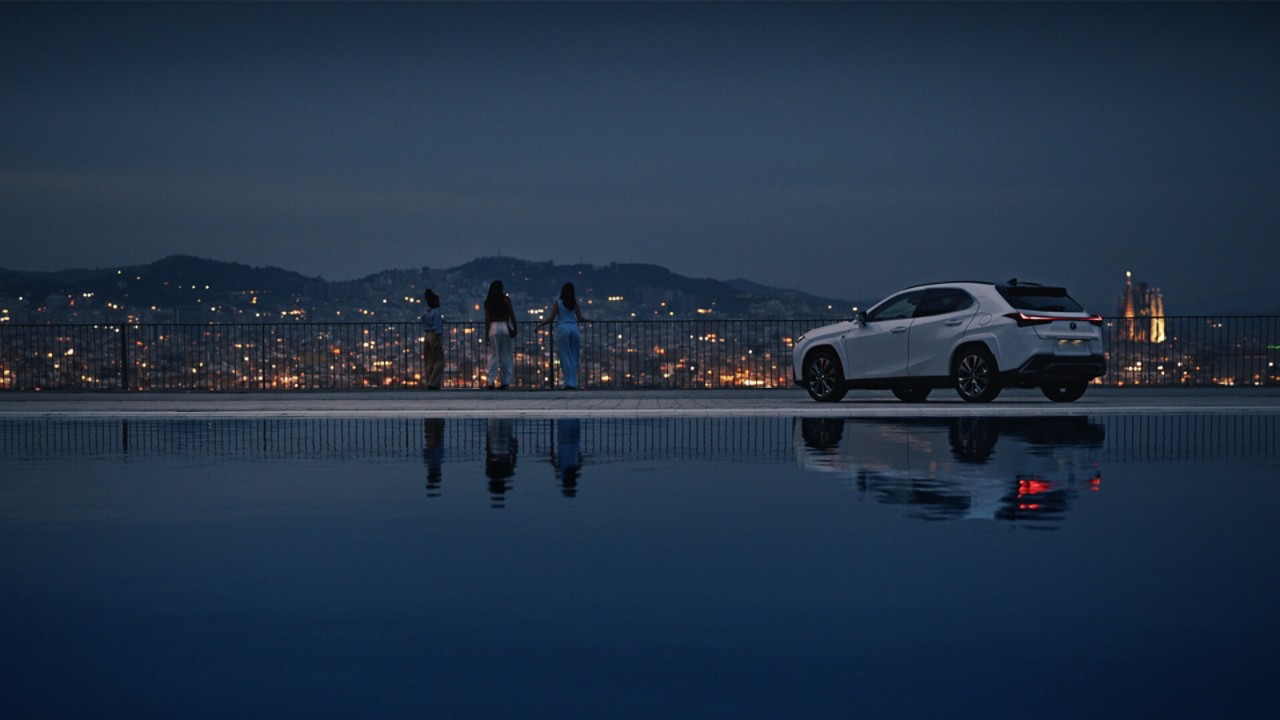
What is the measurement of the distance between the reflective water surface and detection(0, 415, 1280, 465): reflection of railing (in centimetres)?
87

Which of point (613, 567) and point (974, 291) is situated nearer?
point (613, 567)

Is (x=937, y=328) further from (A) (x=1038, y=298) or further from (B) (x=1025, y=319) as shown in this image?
(A) (x=1038, y=298)

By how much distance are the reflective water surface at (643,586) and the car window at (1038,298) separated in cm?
779

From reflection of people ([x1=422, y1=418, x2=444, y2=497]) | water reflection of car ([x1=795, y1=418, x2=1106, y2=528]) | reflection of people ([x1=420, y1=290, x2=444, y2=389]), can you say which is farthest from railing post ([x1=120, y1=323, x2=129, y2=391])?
water reflection of car ([x1=795, y1=418, x2=1106, y2=528])

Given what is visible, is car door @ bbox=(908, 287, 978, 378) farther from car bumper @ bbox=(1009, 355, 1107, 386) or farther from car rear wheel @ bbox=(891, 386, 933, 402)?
car rear wheel @ bbox=(891, 386, 933, 402)

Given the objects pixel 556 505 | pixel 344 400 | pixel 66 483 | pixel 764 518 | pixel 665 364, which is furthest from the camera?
pixel 665 364

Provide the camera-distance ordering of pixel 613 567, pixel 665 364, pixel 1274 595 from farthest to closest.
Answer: pixel 665 364
pixel 613 567
pixel 1274 595

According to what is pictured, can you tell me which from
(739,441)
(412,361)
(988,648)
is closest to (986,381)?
(739,441)

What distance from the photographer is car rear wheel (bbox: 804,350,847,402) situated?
1001 inches

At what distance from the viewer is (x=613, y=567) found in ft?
28.6

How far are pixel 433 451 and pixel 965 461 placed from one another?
5975 mm

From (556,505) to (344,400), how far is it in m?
16.9

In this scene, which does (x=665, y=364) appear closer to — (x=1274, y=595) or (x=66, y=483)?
(x=66, y=483)

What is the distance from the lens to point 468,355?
111ft
